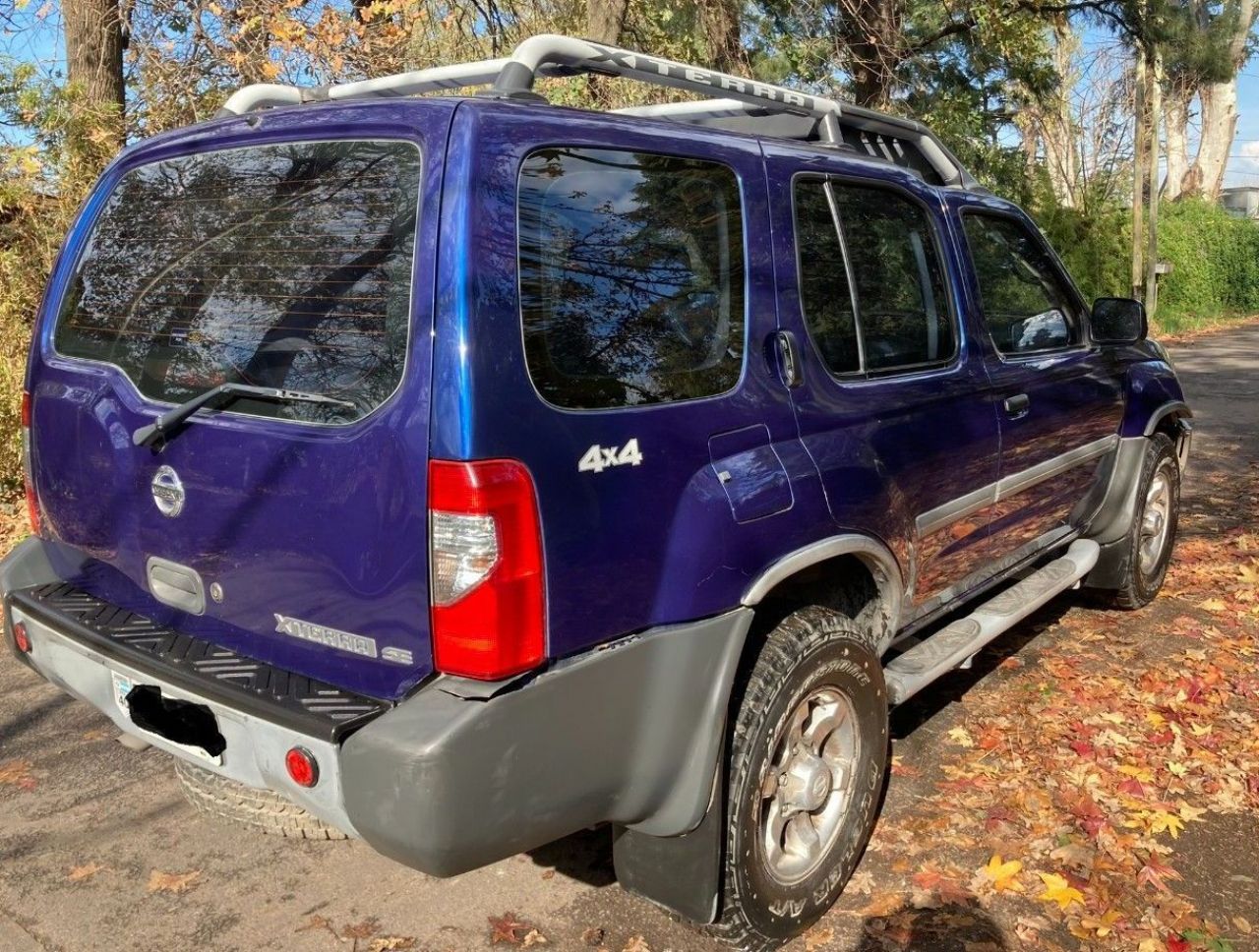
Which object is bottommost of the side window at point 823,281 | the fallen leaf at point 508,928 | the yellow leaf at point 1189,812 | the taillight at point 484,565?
the yellow leaf at point 1189,812

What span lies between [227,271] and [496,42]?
380 inches

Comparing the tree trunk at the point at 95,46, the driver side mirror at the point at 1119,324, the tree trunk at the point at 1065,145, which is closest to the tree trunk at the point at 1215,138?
the tree trunk at the point at 1065,145

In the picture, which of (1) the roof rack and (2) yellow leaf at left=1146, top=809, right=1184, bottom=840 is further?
(2) yellow leaf at left=1146, top=809, right=1184, bottom=840

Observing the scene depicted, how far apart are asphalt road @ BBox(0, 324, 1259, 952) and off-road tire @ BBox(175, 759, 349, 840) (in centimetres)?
10

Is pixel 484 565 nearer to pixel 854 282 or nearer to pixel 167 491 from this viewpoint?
pixel 167 491

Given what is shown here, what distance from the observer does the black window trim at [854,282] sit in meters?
3.01

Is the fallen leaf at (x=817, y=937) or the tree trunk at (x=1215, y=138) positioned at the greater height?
the tree trunk at (x=1215, y=138)

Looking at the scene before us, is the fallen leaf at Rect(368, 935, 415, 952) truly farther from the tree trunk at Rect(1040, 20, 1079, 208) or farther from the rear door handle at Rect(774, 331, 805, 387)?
the tree trunk at Rect(1040, 20, 1079, 208)

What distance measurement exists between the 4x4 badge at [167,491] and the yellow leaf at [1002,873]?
2.55m

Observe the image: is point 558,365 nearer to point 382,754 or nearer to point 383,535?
point 383,535

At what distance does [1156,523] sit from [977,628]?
7.32 ft

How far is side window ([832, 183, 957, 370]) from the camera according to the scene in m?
3.29

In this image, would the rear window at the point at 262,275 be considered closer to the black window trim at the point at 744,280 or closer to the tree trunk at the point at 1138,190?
the black window trim at the point at 744,280

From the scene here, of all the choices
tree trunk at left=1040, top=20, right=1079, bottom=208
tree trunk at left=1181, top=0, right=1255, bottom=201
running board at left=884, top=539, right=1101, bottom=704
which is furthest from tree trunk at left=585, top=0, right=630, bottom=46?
tree trunk at left=1181, top=0, right=1255, bottom=201
